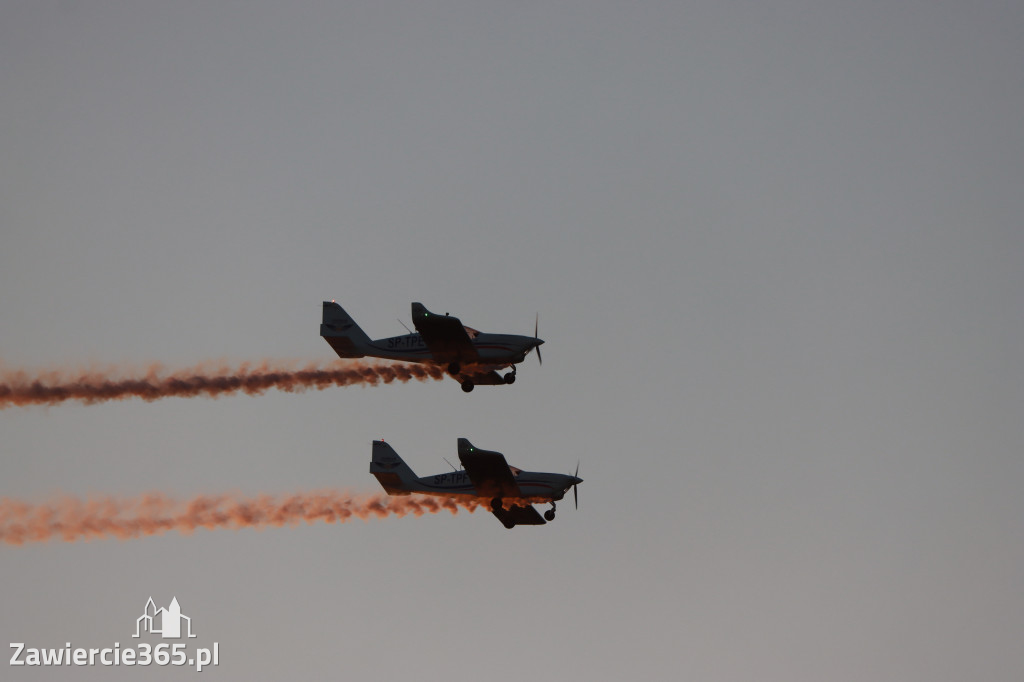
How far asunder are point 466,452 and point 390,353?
5351 millimetres

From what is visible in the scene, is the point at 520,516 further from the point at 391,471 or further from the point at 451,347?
the point at 451,347

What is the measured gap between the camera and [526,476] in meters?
41.6

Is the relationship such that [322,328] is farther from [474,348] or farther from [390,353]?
[474,348]

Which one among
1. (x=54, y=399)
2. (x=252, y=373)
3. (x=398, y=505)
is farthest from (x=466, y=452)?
(x=54, y=399)

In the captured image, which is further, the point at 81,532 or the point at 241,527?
the point at 241,527

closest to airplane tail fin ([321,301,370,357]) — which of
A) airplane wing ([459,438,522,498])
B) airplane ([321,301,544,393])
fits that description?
airplane ([321,301,544,393])

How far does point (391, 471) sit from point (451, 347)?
5.12 m

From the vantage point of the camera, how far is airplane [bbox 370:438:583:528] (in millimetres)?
40375

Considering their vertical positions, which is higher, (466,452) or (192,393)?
(192,393)

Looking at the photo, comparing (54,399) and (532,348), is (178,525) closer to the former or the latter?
(54,399)

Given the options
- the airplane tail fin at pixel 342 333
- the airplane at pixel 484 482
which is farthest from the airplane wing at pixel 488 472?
the airplane tail fin at pixel 342 333

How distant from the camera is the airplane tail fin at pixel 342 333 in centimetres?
4409

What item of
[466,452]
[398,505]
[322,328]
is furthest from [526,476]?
[322,328]

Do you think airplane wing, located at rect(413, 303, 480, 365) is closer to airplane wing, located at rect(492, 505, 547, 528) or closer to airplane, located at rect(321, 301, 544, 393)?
airplane, located at rect(321, 301, 544, 393)
